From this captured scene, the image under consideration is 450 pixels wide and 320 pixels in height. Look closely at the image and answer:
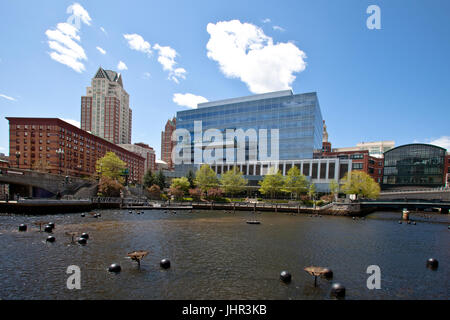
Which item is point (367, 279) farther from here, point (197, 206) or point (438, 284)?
point (197, 206)

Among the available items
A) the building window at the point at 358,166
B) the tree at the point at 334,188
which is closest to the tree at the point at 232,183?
the tree at the point at 334,188

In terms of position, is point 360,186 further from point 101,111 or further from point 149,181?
point 101,111

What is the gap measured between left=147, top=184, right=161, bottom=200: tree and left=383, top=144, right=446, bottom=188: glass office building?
117310 millimetres

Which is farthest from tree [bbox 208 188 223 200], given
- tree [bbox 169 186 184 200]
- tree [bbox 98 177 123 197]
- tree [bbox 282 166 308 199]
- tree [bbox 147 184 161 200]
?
tree [bbox 98 177 123 197]

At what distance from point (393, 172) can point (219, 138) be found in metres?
94.8

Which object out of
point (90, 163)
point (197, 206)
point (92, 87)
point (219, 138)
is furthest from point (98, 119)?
point (197, 206)

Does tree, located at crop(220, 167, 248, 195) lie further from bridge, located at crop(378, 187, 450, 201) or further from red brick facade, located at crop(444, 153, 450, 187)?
red brick facade, located at crop(444, 153, 450, 187)

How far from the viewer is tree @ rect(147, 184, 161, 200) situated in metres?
88.7

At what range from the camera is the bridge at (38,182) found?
5547cm

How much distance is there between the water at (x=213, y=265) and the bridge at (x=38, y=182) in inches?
1245

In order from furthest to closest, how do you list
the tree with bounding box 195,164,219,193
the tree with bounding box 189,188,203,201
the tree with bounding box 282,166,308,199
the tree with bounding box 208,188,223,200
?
the tree with bounding box 195,164,219,193 < the tree with bounding box 189,188,203,201 < the tree with bounding box 208,188,223,200 < the tree with bounding box 282,166,308,199

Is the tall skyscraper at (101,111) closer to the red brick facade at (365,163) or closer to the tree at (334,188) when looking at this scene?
the red brick facade at (365,163)

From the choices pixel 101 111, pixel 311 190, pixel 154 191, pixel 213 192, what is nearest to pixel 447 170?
pixel 311 190

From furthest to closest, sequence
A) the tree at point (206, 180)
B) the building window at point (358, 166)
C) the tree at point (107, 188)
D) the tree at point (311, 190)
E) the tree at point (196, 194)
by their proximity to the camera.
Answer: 1. the building window at point (358, 166)
2. the tree at point (206, 180)
3. the tree at point (196, 194)
4. the tree at point (311, 190)
5. the tree at point (107, 188)
